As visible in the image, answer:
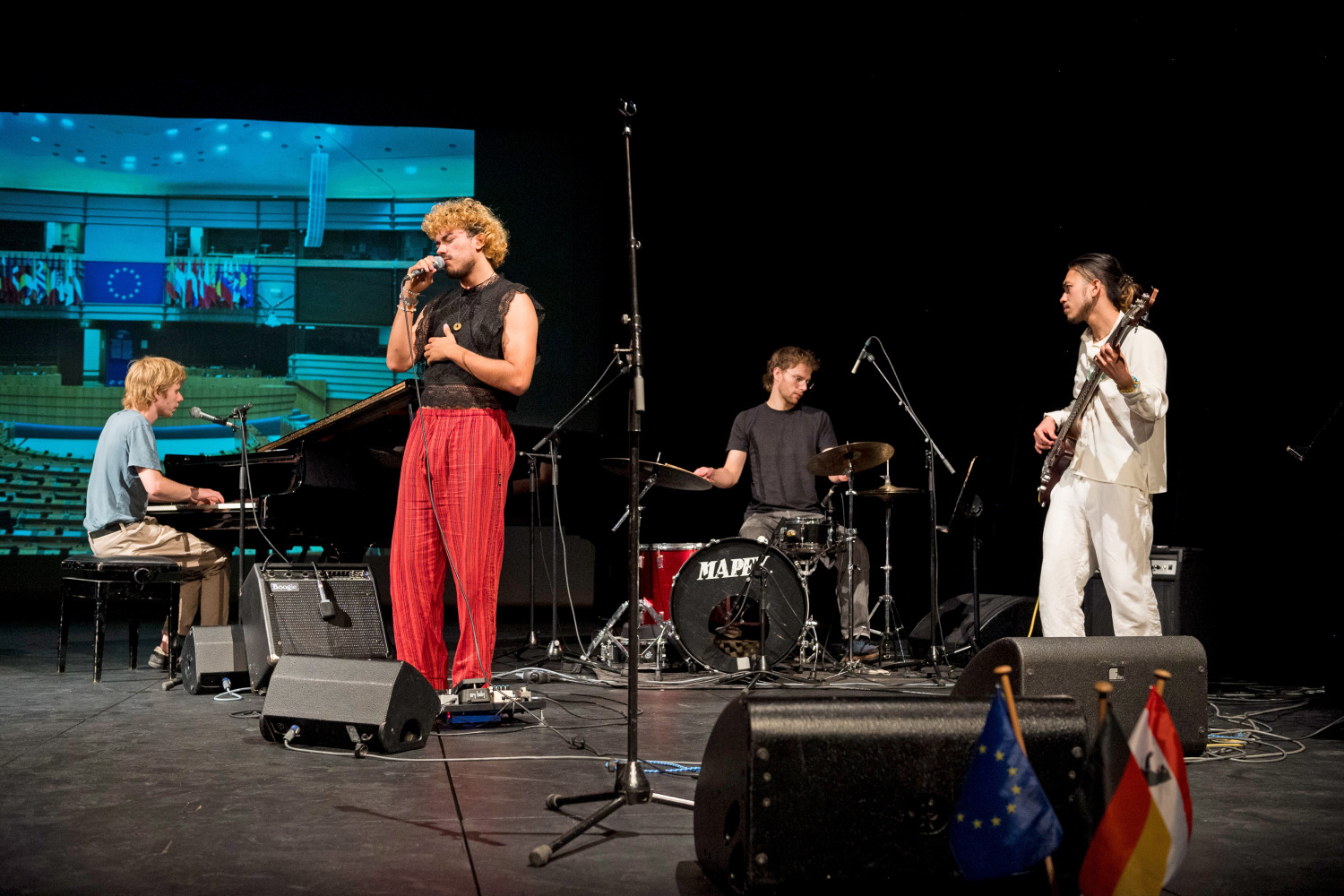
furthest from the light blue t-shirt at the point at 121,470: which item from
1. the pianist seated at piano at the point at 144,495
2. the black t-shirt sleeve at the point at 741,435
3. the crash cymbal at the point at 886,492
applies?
the crash cymbal at the point at 886,492

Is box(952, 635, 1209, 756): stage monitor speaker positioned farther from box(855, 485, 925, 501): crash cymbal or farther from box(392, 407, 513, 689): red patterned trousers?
box(855, 485, 925, 501): crash cymbal

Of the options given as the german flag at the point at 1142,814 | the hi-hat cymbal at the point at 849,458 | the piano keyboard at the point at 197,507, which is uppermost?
the hi-hat cymbal at the point at 849,458

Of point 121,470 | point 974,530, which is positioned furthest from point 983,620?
point 121,470

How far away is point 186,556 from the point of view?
5449 mm

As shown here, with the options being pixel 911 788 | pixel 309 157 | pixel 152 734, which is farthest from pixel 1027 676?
pixel 309 157

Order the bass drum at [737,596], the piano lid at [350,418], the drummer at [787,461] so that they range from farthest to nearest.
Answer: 1. the drummer at [787,461]
2. the bass drum at [737,596]
3. the piano lid at [350,418]

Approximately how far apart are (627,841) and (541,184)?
678 cm

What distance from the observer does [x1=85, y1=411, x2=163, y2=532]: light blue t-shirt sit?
530 cm

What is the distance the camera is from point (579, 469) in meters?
6.87

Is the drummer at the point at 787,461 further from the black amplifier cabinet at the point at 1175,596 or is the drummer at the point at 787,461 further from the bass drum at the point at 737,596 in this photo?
the black amplifier cabinet at the point at 1175,596

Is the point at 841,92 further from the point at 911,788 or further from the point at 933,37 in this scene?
the point at 911,788

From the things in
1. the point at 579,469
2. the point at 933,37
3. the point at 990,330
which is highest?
the point at 933,37

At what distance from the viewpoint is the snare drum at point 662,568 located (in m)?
5.87

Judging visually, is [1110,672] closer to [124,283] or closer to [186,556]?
[186,556]
